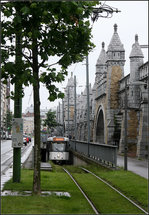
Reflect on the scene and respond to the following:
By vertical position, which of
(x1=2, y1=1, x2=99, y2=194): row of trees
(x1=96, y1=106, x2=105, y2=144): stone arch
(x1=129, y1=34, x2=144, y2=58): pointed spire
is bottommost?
(x1=96, y1=106, x2=105, y2=144): stone arch

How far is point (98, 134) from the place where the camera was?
199 ft

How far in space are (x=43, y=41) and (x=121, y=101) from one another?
116ft

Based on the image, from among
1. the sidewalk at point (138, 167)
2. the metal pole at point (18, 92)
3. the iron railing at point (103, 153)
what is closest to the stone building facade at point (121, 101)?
the iron railing at point (103, 153)

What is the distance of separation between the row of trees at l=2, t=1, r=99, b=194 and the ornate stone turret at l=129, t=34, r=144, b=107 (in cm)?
2626

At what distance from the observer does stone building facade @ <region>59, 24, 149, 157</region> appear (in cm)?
3394

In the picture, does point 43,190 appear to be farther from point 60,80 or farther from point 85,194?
point 60,80

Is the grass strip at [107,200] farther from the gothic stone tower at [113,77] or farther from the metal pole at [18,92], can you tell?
the gothic stone tower at [113,77]

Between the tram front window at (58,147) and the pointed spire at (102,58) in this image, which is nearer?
the tram front window at (58,147)

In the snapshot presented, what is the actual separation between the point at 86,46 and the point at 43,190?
4.70 m

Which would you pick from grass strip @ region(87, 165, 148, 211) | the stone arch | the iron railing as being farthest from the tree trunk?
the stone arch

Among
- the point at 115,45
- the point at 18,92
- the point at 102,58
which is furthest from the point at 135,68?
the point at 18,92

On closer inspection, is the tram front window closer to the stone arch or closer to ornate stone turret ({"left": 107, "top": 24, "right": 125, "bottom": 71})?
ornate stone turret ({"left": 107, "top": 24, "right": 125, "bottom": 71})

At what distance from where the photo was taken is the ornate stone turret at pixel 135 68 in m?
38.9

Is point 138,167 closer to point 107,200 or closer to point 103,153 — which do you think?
point 103,153
